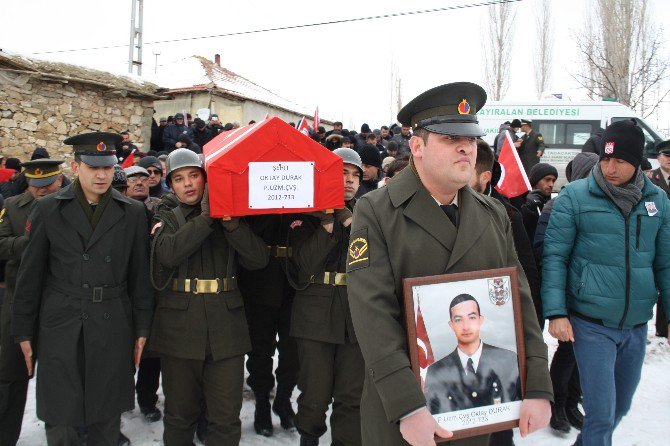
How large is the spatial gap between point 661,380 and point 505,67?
2738 centimetres

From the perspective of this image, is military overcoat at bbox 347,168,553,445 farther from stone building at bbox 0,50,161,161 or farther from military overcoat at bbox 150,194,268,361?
stone building at bbox 0,50,161,161

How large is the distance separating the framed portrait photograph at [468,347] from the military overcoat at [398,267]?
6cm

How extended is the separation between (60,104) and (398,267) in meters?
10.8

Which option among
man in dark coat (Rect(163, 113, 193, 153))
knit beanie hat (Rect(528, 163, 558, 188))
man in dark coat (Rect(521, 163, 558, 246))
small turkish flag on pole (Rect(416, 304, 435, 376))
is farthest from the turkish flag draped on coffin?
man in dark coat (Rect(163, 113, 193, 153))

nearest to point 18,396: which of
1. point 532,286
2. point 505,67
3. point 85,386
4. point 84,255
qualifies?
point 85,386

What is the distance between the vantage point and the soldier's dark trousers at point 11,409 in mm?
3492

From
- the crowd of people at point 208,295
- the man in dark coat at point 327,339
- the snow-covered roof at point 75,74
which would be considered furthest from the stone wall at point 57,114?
the man in dark coat at point 327,339

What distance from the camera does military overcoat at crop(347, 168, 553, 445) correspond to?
1.83m

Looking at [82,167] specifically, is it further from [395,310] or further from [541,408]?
[541,408]

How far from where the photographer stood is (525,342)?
2.07 m

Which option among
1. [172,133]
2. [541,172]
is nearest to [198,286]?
[541,172]

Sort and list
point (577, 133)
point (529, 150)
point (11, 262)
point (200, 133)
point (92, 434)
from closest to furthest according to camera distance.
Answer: point (92, 434) → point (11, 262) → point (529, 150) → point (200, 133) → point (577, 133)

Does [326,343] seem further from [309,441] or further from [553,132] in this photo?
[553,132]

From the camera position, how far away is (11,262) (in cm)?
380
